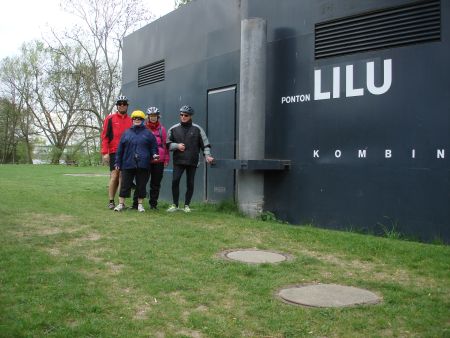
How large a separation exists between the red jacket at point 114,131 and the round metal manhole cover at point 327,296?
19.0ft

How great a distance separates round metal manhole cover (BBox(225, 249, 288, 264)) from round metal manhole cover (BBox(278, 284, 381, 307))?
3.30ft

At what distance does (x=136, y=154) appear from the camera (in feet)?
29.9

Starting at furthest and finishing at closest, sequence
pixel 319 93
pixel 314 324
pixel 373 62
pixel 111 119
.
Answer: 1. pixel 111 119
2. pixel 319 93
3. pixel 373 62
4. pixel 314 324

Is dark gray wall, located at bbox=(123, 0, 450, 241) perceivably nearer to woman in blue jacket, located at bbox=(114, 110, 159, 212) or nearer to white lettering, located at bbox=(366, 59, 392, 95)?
white lettering, located at bbox=(366, 59, 392, 95)

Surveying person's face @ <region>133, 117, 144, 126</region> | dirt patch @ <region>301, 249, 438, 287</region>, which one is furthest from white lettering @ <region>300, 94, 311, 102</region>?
dirt patch @ <region>301, 249, 438, 287</region>

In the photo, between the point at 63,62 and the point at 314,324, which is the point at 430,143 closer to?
the point at 314,324

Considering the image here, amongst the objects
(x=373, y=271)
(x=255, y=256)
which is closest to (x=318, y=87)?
(x=255, y=256)

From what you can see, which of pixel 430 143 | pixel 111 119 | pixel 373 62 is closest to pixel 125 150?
pixel 111 119

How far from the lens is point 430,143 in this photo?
6809mm

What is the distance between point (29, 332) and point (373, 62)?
5.68 m

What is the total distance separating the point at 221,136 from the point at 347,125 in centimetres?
313

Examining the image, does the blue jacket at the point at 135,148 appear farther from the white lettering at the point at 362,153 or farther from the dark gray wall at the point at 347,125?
the white lettering at the point at 362,153

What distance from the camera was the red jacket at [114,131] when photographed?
382 inches

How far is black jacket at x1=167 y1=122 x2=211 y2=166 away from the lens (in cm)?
917
